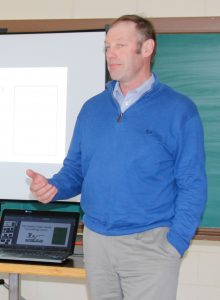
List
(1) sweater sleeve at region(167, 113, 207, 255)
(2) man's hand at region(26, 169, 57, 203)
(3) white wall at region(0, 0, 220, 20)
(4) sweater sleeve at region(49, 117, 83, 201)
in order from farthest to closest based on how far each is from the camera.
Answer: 1. (3) white wall at region(0, 0, 220, 20)
2. (4) sweater sleeve at region(49, 117, 83, 201)
3. (2) man's hand at region(26, 169, 57, 203)
4. (1) sweater sleeve at region(167, 113, 207, 255)

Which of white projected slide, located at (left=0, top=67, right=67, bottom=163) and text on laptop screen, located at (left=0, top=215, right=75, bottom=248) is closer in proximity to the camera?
text on laptop screen, located at (left=0, top=215, right=75, bottom=248)

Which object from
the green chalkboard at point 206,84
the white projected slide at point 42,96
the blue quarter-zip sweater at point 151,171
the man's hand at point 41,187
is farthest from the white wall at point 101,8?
the man's hand at point 41,187

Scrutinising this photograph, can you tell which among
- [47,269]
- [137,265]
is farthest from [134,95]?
[47,269]

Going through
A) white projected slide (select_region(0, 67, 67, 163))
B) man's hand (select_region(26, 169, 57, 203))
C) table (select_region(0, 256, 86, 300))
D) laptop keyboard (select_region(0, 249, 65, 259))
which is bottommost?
table (select_region(0, 256, 86, 300))

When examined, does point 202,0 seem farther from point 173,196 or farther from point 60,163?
point 173,196

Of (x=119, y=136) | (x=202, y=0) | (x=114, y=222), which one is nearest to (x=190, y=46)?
(x=202, y=0)

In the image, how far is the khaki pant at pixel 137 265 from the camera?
1651mm

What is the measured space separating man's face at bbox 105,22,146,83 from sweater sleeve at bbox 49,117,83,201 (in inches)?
11.7

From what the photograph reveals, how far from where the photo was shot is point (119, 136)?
1719mm

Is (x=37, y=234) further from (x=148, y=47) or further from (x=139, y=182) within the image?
(x=148, y=47)

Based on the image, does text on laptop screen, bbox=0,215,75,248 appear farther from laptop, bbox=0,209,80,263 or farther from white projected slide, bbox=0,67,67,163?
white projected slide, bbox=0,67,67,163

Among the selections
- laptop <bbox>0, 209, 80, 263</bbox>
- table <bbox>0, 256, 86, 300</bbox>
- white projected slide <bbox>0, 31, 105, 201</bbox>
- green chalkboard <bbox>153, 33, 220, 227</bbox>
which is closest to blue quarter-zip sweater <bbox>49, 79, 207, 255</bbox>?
table <bbox>0, 256, 86, 300</bbox>

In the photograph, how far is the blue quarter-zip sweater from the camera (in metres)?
1.65

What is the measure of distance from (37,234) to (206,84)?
1208 mm
